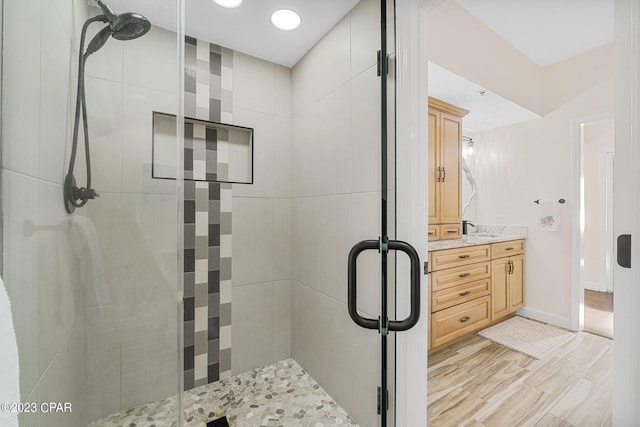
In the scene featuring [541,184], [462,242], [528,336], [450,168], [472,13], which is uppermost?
[472,13]

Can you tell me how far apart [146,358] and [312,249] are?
3.48 feet

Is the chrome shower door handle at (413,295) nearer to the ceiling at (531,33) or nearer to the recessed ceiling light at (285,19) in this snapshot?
the recessed ceiling light at (285,19)

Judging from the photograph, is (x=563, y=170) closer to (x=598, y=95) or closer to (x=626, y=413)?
(x=598, y=95)

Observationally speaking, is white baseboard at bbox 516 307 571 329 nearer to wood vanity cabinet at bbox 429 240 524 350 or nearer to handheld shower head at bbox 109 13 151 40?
wood vanity cabinet at bbox 429 240 524 350

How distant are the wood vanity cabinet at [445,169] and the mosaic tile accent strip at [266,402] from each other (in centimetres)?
160

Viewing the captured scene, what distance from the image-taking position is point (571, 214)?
8.61ft

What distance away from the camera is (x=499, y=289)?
265 cm

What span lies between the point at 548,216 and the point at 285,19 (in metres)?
3.16

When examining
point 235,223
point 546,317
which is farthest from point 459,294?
point 235,223

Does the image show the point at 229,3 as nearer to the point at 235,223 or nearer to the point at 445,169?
the point at 235,223

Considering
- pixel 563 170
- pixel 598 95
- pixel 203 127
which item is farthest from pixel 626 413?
pixel 598 95

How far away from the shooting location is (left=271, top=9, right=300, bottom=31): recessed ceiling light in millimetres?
1456

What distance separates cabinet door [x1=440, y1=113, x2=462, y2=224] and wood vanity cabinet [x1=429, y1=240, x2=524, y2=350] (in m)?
0.39

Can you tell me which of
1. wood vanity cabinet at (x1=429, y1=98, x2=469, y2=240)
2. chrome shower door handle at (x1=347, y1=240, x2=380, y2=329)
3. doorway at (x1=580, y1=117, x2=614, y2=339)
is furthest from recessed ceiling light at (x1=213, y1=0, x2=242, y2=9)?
doorway at (x1=580, y1=117, x2=614, y2=339)
